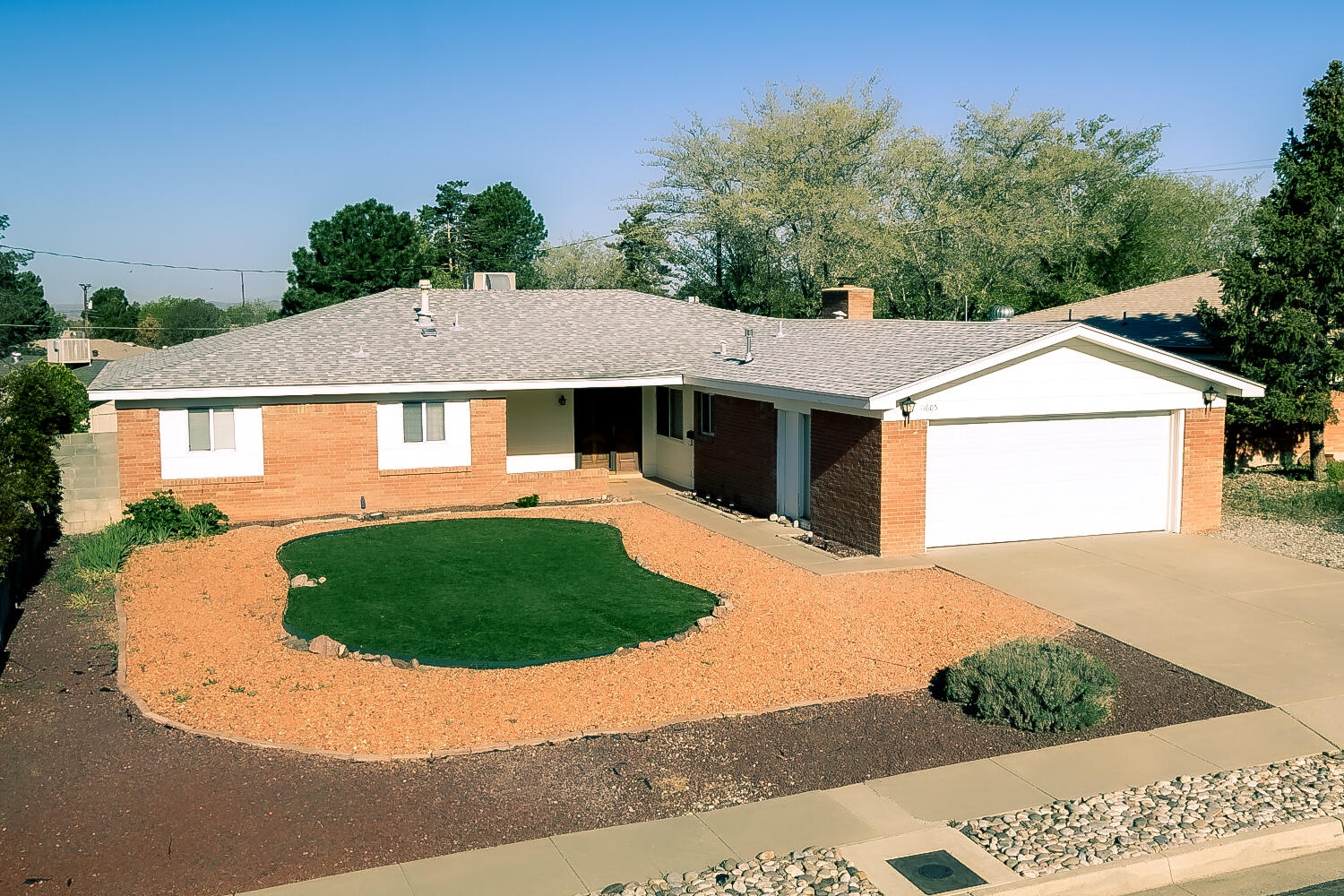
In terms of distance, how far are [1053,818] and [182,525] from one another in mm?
15452

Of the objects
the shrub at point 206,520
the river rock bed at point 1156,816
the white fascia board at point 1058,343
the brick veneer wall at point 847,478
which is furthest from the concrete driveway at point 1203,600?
the shrub at point 206,520

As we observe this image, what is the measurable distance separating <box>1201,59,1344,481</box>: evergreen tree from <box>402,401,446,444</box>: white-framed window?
1624 cm

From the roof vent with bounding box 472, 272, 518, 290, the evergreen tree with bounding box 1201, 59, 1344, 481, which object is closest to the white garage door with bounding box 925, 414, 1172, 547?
the evergreen tree with bounding box 1201, 59, 1344, 481

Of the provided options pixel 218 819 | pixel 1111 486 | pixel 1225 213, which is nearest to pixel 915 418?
pixel 1111 486

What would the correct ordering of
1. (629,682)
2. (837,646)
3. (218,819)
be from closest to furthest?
(218,819) < (629,682) < (837,646)

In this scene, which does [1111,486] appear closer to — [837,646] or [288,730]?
[837,646]

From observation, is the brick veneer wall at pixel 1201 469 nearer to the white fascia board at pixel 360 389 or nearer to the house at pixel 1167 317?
the house at pixel 1167 317

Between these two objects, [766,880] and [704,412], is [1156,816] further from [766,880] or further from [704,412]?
[704,412]

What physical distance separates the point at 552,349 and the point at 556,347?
30cm

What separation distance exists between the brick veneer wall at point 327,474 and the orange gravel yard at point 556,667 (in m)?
4.31

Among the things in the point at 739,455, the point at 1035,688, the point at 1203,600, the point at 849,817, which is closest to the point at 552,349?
the point at 739,455

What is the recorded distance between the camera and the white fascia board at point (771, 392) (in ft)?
51.8

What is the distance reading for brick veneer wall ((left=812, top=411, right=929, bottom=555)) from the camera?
15766 mm

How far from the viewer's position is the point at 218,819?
24.1ft
